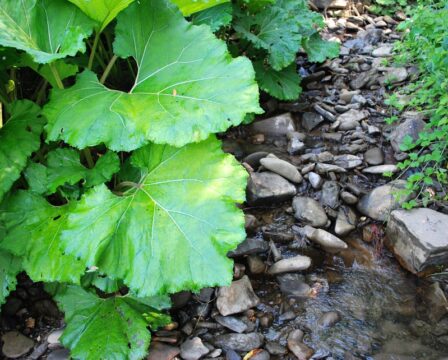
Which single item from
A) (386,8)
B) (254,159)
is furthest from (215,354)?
(386,8)

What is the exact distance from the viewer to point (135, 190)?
195 cm

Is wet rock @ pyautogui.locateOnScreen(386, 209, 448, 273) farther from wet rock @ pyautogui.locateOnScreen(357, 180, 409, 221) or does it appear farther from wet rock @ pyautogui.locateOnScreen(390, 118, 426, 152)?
wet rock @ pyautogui.locateOnScreen(390, 118, 426, 152)

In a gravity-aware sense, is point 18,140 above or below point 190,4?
below

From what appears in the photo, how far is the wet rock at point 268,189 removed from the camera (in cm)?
281

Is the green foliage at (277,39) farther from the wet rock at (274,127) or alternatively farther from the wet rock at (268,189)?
the wet rock at (268,189)

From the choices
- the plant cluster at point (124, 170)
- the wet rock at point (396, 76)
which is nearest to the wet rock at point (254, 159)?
the plant cluster at point (124, 170)

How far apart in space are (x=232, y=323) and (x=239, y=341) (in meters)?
0.10

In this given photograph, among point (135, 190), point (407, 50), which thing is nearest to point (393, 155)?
point (407, 50)

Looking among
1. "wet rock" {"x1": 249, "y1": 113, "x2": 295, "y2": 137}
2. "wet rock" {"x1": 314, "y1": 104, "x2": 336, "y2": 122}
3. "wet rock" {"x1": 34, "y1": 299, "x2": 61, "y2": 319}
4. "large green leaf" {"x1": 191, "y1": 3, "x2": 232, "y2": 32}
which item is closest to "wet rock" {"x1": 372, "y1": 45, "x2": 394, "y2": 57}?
"wet rock" {"x1": 314, "y1": 104, "x2": 336, "y2": 122}

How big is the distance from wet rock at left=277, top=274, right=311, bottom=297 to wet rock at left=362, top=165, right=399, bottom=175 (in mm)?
950

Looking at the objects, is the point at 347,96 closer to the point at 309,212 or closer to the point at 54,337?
the point at 309,212

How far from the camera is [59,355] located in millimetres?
2062

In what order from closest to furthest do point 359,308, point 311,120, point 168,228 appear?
point 168,228 < point 359,308 < point 311,120

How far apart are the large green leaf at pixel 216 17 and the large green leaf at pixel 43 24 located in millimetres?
771
